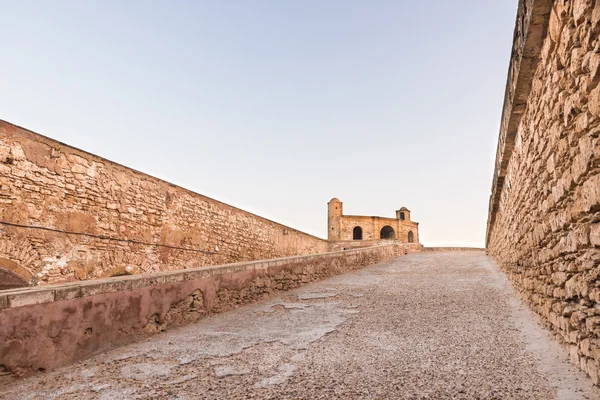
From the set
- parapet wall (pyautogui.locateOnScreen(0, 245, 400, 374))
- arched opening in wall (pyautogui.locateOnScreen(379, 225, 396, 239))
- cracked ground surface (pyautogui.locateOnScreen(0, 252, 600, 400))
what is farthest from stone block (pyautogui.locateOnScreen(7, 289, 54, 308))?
arched opening in wall (pyautogui.locateOnScreen(379, 225, 396, 239))

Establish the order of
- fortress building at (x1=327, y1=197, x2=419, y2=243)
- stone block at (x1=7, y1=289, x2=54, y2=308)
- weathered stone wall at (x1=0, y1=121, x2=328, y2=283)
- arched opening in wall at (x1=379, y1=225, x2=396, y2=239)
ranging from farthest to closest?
arched opening in wall at (x1=379, y1=225, x2=396, y2=239)
fortress building at (x1=327, y1=197, x2=419, y2=243)
weathered stone wall at (x1=0, y1=121, x2=328, y2=283)
stone block at (x1=7, y1=289, x2=54, y2=308)

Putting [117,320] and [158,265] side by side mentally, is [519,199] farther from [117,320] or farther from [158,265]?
[158,265]

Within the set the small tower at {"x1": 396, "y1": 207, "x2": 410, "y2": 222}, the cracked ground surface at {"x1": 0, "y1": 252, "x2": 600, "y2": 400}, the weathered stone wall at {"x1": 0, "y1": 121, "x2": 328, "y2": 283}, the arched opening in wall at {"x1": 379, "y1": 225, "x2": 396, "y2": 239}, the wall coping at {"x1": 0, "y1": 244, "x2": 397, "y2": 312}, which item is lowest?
the cracked ground surface at {"x1": 0, "y1": 252, "x2": 600, "y2": 400}

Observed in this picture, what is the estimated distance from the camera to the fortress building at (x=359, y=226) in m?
35.3

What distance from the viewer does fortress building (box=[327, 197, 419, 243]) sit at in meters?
35.3

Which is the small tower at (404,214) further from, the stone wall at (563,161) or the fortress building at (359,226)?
the stone wall at (563,161)

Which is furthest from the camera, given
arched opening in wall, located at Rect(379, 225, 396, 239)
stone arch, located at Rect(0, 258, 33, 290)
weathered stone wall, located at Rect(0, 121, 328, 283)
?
arched opening in wall, located at Rect(379, 225, 396, 239)

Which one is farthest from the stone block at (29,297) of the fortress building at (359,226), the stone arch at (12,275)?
the fortress building at (359,226)

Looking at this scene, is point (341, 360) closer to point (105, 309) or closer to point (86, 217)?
point (105, 309)

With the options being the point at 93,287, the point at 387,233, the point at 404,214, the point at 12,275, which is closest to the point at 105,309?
the point at 93,287

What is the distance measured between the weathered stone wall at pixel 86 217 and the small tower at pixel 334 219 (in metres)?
25.6

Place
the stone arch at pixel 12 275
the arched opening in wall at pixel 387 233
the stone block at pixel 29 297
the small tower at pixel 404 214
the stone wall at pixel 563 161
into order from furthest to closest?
the small tower at pixel 404 214 < the arched opening in wall at pixel 387 233 < the stone arch at pixel 12 275 < the stone block at pixel 29 297 < the stone wall at pixel 563 161

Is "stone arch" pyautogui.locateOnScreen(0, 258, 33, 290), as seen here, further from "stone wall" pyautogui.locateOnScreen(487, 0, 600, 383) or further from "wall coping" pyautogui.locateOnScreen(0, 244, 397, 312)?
"stone wall" pyautogui.locateOnScreen(487, 0, 600, 383)

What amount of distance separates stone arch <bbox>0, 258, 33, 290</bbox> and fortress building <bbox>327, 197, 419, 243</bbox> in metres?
30.7
